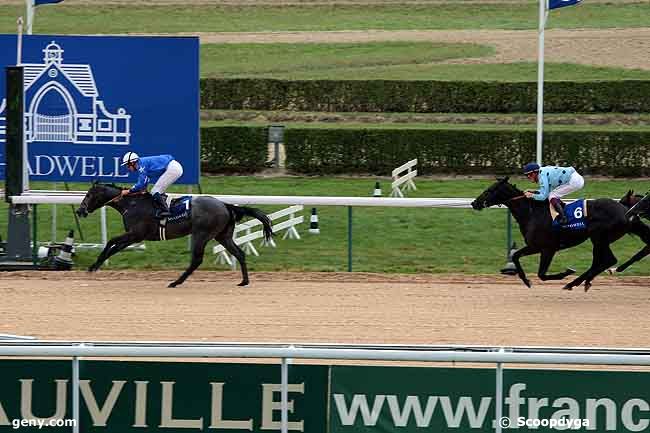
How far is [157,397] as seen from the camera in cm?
611

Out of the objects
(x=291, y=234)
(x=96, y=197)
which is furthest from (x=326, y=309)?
(x=291, y=234)

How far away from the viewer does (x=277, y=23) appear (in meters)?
34.6

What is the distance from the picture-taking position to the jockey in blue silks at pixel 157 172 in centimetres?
1284

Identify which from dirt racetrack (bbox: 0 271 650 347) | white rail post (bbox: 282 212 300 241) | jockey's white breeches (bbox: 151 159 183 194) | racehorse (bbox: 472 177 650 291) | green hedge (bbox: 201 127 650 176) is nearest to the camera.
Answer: dirt racetrack (bbox: 0 271 650 347)

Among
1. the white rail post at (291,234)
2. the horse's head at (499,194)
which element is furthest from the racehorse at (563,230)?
the white rail post at (291,234)

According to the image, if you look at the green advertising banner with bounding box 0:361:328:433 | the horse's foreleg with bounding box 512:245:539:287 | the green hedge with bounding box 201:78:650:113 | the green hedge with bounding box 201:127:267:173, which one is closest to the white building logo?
the horse's foreleg with bounding box 512:245:539:287

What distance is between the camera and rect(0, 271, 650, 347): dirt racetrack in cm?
1059

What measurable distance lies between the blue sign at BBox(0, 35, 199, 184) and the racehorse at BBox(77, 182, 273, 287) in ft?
4.11

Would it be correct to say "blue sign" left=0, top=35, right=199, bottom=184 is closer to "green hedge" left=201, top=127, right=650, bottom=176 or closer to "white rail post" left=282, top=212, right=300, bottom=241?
"white rail post" left=282, top=212, right=300, bottom=241

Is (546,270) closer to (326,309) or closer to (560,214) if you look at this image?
(560,214)

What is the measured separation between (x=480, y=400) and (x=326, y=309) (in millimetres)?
5839

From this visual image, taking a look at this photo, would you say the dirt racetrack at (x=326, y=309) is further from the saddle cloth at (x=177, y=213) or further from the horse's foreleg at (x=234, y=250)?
the saddle cloth at (x=177, y=213)

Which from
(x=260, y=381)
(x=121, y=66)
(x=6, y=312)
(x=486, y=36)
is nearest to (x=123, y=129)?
(x=121, y=66)

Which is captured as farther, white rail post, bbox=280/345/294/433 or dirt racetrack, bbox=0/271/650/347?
dirt racetrack, bbox=0/271/650/347
